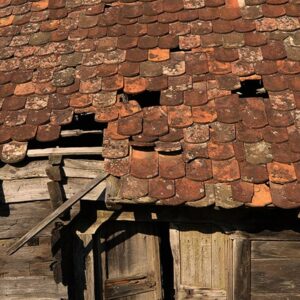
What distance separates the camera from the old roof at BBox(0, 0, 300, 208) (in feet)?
12.5

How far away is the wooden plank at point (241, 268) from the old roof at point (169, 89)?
0.72 metres

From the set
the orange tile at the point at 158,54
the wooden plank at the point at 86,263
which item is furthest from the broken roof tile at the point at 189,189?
the orange tile at the point at 158,54

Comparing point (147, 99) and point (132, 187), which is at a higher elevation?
point (147, 99)

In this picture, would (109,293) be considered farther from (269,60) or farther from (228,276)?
(269,60)

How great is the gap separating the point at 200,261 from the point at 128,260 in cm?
87

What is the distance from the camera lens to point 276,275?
4168mm

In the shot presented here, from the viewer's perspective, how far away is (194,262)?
15.0 ft

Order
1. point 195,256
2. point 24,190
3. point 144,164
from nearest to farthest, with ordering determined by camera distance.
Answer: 1. point 144,164
2. point 24,190
3. point 195,256

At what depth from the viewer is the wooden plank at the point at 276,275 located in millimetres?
4145

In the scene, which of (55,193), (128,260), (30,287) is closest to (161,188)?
(55,193)

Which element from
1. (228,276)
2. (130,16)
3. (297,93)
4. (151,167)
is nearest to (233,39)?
(297,93)

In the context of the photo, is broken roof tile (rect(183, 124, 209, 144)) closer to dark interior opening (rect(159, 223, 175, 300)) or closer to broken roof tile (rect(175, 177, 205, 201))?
broken roof tile (rect(175, 177, 205, 201))

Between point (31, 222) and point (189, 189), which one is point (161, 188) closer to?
point (189, 189)

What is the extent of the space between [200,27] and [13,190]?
2.75 m
